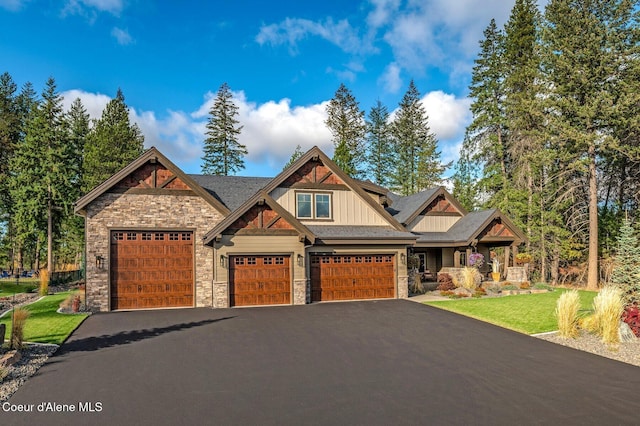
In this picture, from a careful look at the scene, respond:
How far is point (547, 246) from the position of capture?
97.2ft

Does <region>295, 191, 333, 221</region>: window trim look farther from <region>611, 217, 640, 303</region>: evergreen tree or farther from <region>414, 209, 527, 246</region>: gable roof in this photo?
<region>611, 217, 640, 303</region>: evergreen tree

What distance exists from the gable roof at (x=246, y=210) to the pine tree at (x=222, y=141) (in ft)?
85.6

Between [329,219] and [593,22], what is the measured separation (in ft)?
60.9

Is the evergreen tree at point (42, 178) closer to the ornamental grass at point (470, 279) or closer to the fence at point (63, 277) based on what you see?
the fence at point (63, 277)

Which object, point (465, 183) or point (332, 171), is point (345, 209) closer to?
point (332, 171)

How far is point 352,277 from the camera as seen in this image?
1848 centimetres

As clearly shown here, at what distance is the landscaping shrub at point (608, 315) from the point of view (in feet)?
32.6

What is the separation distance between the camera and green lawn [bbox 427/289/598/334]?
12.4 m

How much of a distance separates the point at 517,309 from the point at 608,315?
549 centimetres

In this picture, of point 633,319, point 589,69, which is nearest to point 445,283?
point 633,319

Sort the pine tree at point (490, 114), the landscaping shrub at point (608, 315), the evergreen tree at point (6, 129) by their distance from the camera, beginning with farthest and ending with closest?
1. the evergreen tree at point (6, 129)
2. the pine tree at point (490, 114)
3. the landscaping shrub at point (608, 315)

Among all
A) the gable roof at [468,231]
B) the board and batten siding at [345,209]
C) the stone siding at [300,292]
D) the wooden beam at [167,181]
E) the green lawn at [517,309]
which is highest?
the wooden beam at [167,181]

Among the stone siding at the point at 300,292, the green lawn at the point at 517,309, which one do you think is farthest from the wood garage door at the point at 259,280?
the green lawn at the point at 517,309

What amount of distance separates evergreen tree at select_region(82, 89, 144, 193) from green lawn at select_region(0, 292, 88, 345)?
21080 mm
